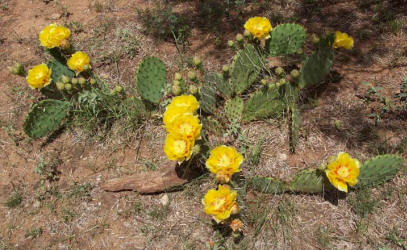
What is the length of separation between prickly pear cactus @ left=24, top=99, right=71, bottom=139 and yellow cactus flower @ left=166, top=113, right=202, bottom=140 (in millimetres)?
1071

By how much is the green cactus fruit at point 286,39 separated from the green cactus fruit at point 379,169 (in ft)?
3.05

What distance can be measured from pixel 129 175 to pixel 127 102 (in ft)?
1.75

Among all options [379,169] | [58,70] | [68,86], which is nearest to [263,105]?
[379,169]

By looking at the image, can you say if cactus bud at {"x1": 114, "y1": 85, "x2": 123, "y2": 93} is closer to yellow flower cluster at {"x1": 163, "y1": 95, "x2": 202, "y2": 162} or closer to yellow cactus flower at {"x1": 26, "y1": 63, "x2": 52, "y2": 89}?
yellow cactus flower at {"x1": 26, "y1": 63, "x2": 52, "y2": 89}

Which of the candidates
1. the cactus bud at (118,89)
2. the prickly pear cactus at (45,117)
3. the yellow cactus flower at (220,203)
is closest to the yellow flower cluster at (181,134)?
the yellow cactus flower at (220,203)

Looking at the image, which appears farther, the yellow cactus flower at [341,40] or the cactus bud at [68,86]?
the cactus bud at [68,86]

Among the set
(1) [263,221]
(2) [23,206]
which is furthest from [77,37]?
(1) [263,221]

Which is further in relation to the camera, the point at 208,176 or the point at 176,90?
the point at 208,176

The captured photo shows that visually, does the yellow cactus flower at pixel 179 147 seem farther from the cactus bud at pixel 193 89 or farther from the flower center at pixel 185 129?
the cactus bud at pixel 193 89

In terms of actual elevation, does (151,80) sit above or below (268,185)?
above

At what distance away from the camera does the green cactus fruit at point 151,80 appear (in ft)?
7.43

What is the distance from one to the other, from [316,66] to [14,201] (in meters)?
2.15

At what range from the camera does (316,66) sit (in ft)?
6.94

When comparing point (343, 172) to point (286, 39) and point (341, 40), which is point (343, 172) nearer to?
point (341, 40)
